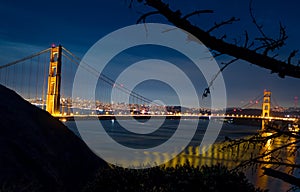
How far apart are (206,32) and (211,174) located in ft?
17.2

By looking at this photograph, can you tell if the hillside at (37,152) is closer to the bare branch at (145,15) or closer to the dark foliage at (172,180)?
the dark foliage at (172,180)

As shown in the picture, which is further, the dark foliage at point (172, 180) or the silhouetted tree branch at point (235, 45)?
the dark foliage at point (172, 180)

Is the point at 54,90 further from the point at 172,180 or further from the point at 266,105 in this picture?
the point at 266,105

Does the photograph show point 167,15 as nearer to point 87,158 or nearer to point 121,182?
point 121,182

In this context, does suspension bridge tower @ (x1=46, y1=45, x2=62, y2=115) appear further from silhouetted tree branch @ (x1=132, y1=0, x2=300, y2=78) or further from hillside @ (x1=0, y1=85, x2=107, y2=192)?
silhouetted tree branch @ (x1=132, y1=0, x2=300, y2=78)

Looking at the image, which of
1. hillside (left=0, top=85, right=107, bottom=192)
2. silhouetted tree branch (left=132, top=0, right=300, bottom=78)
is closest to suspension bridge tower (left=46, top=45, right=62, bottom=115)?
hillside (left=0, top=85, right=107, bottom=192)

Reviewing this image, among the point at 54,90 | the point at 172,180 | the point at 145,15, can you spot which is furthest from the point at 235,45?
the point at 54,90

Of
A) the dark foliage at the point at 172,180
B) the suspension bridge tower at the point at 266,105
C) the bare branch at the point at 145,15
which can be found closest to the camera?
the bare branch at the point at 145,15

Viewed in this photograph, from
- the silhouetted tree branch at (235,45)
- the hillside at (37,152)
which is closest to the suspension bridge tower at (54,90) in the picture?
the hillside at (37,152)

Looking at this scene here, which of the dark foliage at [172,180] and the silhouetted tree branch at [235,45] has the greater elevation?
the silhouetted tree branch at [235,45]

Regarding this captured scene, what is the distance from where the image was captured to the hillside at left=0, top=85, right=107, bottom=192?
7.76 m

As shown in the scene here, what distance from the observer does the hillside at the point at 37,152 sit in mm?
7762

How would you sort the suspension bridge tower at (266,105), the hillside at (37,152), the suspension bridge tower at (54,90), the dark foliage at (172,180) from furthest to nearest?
the suspension bridge tower at (266,105)
the suspension bridge tower at (54,90)
the hillside at (37,152)
the dark foliage at (172,180)

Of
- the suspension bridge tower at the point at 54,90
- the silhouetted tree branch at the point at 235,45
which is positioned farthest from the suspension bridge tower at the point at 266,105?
the silhouetted tree branch at the point at 235,45
